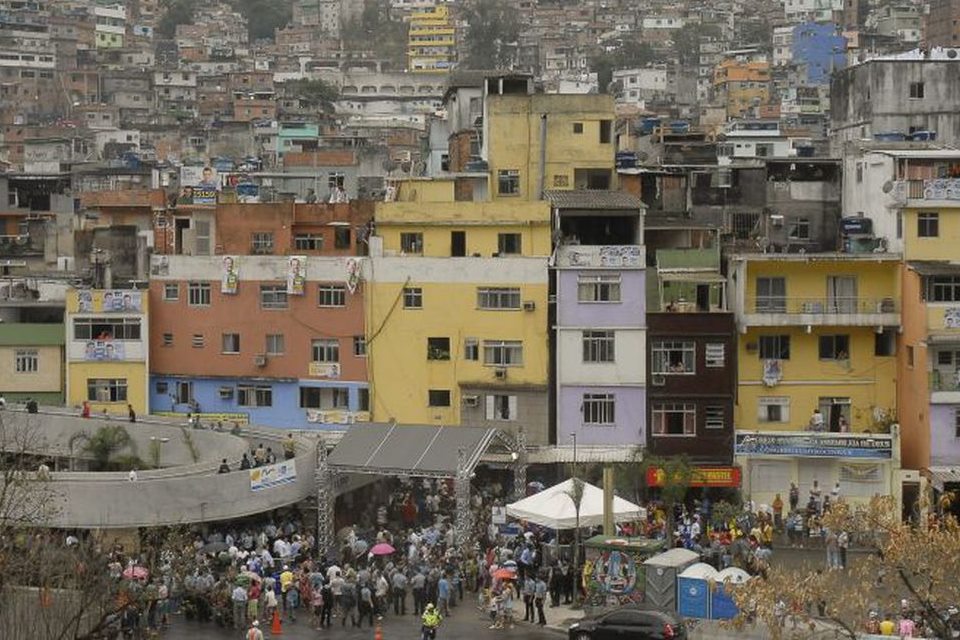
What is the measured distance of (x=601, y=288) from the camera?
4534cm

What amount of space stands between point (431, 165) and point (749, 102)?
248 ft

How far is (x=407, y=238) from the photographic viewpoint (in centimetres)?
4738

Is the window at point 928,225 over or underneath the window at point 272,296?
over

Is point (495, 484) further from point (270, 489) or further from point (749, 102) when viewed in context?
point (749, 102)

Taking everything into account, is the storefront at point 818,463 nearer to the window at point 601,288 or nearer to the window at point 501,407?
the window at point 601,288

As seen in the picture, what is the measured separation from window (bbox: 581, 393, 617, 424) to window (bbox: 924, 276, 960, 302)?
7615mm

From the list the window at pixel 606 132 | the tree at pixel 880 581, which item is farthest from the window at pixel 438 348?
the tree at pixel 880 581

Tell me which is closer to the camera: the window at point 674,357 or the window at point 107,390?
the window at point 674,357

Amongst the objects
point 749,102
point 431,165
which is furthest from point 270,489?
point 749,102

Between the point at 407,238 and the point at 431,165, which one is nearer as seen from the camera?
the point at 407,238

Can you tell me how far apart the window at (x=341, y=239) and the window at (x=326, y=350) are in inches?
153

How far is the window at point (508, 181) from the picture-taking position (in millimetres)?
52125

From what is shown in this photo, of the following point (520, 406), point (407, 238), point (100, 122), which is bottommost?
point (520, 406)

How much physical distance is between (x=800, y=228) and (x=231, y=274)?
15.4 m
